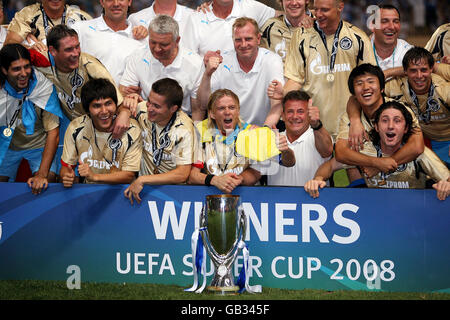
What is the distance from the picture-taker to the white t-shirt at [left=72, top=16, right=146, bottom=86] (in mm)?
7812

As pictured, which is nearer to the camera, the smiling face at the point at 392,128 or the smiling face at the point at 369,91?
the smiling face at the point at 392,128

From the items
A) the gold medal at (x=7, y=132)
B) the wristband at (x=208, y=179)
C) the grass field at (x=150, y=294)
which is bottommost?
the grass field at (x=150, y=294)

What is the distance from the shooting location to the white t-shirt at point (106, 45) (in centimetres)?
781

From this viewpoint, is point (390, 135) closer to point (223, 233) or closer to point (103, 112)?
point (223, 233)

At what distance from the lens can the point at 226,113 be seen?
6.62 metres

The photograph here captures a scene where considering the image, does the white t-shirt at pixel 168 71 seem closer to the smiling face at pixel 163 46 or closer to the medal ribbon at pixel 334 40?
the smiling face at pixel 163 46

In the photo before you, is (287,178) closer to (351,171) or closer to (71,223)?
(351,171)

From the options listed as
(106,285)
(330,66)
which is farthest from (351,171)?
(106,285)

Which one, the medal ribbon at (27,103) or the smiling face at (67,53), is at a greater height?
the smiling face at (67,53)

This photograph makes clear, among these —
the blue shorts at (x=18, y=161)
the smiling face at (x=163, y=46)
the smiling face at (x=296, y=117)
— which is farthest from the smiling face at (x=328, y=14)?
the blue shorts at (x=18, y=161)

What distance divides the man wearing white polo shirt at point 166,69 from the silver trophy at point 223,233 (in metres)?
1.82

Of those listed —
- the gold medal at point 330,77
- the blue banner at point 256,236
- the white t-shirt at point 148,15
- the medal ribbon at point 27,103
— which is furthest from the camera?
the white t-shirt at point 148,15

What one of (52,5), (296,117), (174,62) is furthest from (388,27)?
(52,5)

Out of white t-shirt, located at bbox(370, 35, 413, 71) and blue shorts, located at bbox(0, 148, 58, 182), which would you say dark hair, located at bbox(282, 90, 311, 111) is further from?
blue shorts, located at bbox(0, 148, 58, 182)
